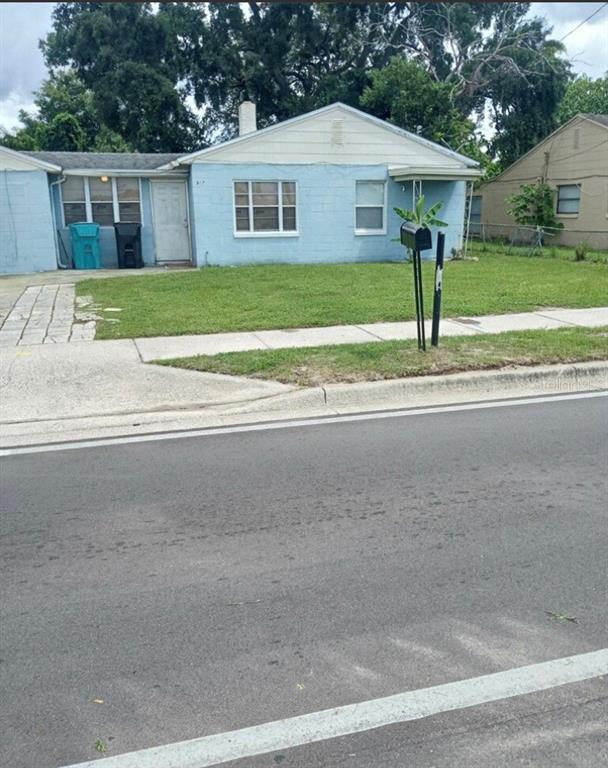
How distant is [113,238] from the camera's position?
1991 centimetres

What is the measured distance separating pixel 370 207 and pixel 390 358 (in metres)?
13.6

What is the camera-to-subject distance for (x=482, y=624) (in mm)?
3141

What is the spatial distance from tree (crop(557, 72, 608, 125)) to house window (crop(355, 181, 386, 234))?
27.8 meters

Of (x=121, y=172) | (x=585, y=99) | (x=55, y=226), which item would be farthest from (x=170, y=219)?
(x=585, y=99)

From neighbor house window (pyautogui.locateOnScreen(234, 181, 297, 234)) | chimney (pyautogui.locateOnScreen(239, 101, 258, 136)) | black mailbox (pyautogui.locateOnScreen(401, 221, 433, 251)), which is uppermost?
chimney (pyautogui.locateOnScreen(239, 101, 258, 136))

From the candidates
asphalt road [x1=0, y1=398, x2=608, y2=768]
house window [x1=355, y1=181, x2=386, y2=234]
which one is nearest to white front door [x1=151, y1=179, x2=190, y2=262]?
house window [x1=355, y1=181, x2=386, y2=234]

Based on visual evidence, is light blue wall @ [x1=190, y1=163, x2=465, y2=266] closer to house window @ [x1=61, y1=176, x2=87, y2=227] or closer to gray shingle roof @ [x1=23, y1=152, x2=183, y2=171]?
gray shingle roof @ [x1=23, y1=152, x2=183, y2=171]

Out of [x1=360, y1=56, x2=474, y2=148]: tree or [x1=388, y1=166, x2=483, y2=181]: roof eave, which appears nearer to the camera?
[x1=388, y1=166, x2=483, y2=181]: roof eave

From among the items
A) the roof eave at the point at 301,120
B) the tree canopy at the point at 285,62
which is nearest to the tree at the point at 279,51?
the tree canopy at the point at 285,62

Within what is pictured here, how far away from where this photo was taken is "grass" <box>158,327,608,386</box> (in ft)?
23.9

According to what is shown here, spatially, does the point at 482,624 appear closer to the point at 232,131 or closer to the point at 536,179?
the point at 536,179

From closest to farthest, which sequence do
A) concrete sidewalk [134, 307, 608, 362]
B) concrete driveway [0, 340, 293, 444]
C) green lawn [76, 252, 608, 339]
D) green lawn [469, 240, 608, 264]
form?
concrete driveway [0, 340, 293, 444] → concrete sidewalk [134, 307, 608, 362] → green lawn [76, 252, 608, 339] → green lawn [469, 240, 608, 264]

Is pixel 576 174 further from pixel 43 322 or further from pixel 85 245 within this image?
pixel 43 322

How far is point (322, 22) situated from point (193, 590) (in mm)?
35835
